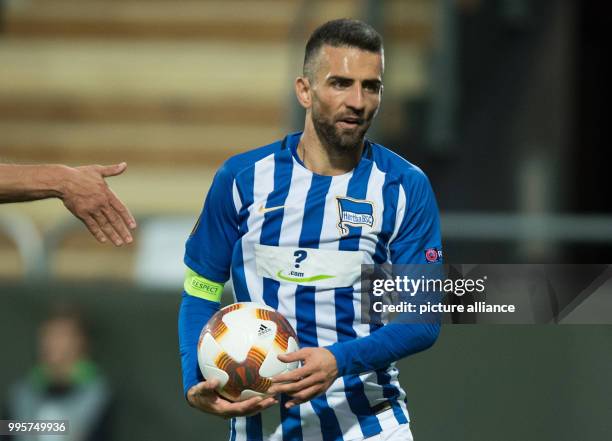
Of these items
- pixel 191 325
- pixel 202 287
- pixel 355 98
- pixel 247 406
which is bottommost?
pixel 247 406

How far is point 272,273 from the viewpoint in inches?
142

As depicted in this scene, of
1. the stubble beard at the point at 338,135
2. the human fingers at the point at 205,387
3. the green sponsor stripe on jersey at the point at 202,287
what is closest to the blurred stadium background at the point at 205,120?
the green sponsor stripe on jersey at the point at 202,287

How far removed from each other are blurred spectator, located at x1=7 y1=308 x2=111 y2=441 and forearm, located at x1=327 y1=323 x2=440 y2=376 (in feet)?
7.59

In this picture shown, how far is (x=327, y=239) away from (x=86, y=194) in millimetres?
771

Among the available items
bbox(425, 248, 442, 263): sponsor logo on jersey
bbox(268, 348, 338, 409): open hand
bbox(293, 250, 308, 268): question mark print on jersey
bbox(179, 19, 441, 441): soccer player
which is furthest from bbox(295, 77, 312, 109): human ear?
bbox(268, 348, 338, 409): open hand

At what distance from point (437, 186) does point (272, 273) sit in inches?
180

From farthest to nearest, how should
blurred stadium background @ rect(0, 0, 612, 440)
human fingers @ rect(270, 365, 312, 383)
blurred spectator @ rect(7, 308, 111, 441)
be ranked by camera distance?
blurred stadium background @ rect(0, 0, 612, 440)
blurred spectator @ rect(7, 308, 111, 441)
human fingers @ rect(270, 365, 312, 383)

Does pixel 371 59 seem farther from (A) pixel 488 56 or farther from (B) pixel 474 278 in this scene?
(A) pixel 488 56

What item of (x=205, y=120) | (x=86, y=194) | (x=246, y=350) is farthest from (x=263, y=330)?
(x=205, y=120)

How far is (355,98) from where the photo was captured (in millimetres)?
3527

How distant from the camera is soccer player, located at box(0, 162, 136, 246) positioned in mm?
3424

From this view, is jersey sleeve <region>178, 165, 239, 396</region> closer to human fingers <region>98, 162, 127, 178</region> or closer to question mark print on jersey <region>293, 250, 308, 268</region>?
question mark print on jersey <region>293, 250, 308, 268</region>

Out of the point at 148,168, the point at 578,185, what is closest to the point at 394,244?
the point at 148,168

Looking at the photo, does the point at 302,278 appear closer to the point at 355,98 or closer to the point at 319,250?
the point at 319,250
